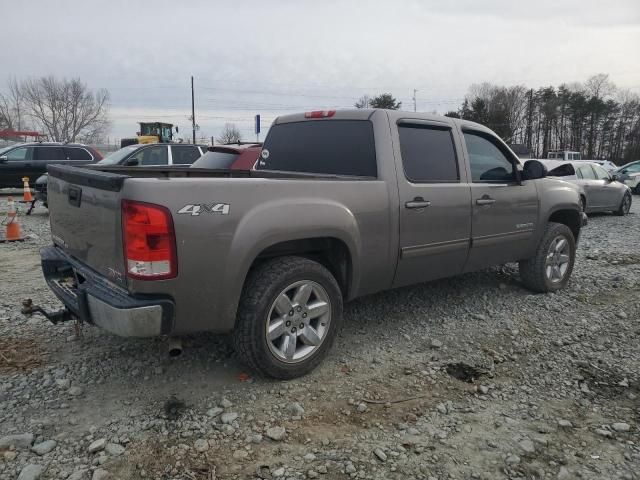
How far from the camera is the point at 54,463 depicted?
8.26 feet

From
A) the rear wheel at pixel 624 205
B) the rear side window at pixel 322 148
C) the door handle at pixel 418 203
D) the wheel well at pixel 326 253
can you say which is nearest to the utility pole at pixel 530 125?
the rear wheel at pixel 624 205

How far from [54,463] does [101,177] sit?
5.02ft

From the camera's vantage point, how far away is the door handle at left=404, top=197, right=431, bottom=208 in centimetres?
388

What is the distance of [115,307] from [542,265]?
4406 millimetres

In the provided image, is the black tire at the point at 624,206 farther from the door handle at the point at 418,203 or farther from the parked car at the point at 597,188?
the door handle at the point at 418,203

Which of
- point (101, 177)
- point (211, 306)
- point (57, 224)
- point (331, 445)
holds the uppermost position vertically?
point (101, 177)

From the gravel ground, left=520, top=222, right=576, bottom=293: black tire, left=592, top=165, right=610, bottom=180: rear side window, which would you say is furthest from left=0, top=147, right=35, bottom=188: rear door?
left=592, top=165, right=610, bottom=180: rear side window

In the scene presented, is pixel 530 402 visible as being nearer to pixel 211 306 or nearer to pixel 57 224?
pixel 211 306

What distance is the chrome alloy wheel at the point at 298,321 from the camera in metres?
3.27

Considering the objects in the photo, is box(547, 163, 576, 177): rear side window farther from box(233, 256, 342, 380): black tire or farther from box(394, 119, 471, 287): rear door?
box(233, 256, 342, 380): black tire

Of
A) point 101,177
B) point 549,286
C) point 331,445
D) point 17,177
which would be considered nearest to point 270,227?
point 101,177

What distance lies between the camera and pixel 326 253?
145 inches

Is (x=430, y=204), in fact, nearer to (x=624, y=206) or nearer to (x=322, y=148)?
(x=322, y=148)

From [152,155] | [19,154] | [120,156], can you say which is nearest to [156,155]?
[152,155]
